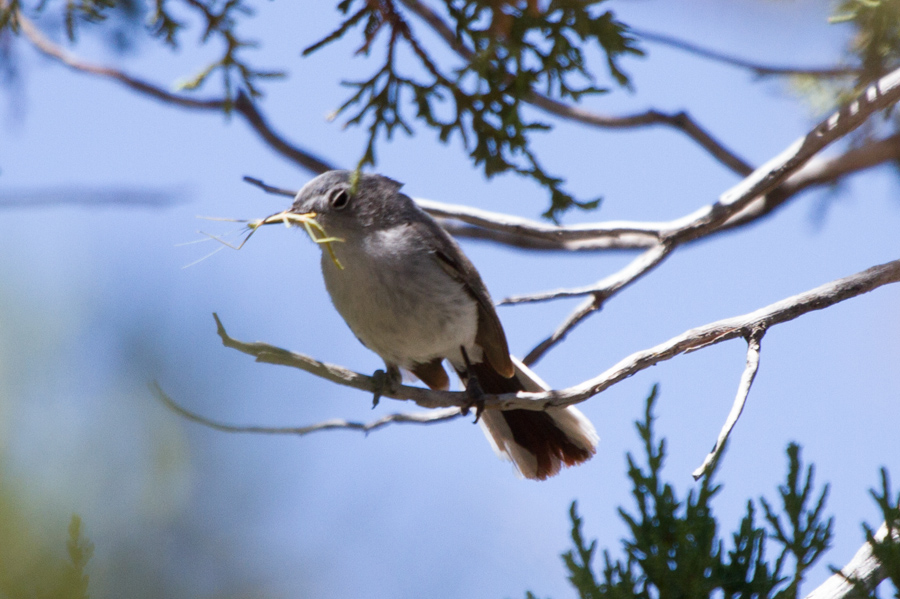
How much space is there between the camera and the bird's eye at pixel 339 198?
4.24 meters

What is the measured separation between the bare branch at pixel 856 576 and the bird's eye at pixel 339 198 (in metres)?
2.88

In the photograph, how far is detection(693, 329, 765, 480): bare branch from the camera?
2.97 metres

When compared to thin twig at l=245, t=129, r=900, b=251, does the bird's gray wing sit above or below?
below

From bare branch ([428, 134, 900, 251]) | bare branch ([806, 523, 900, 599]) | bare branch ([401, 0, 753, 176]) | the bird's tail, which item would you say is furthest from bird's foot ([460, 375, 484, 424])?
bare branch ([401, 0, 753, 176])

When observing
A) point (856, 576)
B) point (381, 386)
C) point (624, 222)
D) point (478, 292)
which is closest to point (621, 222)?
point (624, 222)

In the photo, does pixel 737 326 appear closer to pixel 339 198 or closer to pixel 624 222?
pixel 624 222

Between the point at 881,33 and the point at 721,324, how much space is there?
1.83 metres

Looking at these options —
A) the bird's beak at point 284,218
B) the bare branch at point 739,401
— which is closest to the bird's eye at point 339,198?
the bird's beak at point 284,218

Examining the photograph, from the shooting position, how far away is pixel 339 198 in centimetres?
425

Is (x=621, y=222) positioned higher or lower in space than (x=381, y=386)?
higher

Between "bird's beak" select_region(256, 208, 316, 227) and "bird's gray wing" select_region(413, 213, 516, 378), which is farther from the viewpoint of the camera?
"bird's gray wing" select_region(413, 213, 516, 378)

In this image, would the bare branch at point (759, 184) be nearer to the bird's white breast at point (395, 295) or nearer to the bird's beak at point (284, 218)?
the bird's white breast at point (395, 295)

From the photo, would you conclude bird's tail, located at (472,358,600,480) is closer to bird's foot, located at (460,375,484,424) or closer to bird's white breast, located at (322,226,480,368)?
bird's foot, located at (460,375,484,424)

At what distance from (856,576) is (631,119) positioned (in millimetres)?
4018
